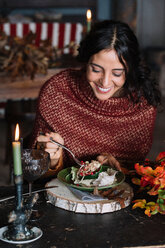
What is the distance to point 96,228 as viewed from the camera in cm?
142

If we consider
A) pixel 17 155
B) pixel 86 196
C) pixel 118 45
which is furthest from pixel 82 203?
pixel 118 45

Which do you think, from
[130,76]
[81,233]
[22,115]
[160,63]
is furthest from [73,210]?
[160,63]

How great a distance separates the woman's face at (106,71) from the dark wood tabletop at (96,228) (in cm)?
69

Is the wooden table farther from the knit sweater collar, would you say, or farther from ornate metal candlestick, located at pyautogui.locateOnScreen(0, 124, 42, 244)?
ornate metal candlestick, located at pyautogui.locateOnScreen(0, 124, 42, 244)

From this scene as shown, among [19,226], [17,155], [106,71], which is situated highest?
[106,71]

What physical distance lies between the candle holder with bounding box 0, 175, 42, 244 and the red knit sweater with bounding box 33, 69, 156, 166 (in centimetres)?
100

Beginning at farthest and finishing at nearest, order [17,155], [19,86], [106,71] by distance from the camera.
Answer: [19,86] < [106,71] < [17,155]

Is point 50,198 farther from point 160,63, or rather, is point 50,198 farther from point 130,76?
point 160,63

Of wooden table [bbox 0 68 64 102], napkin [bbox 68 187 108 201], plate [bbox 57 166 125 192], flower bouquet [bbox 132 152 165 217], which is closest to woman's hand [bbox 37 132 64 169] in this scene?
plate [bbox 57 166 125 192]

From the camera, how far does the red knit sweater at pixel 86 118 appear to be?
235 centimetres

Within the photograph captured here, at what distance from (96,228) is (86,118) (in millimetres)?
1042

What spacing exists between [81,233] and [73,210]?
181 mm

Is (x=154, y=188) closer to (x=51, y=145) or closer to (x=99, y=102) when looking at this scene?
(x=51, y=145)

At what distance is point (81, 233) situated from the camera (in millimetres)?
1380
